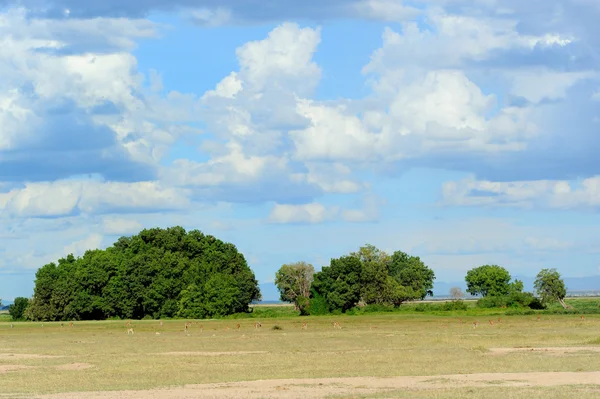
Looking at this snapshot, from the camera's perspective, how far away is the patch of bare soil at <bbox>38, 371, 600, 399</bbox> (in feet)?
114

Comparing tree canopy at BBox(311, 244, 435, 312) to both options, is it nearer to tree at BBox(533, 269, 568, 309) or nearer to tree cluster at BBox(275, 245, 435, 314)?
tree cluster at BBox(275, 245, 435, 314)

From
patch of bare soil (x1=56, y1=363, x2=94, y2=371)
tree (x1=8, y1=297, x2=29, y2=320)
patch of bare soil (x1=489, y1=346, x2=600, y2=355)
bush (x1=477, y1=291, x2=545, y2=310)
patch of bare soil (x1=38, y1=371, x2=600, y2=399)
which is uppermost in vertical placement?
tree (x1=8, y1=297, x2=29, y2=320)

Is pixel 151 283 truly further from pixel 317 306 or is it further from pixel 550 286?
pixel 550 286

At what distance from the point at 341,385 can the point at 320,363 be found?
11069mm

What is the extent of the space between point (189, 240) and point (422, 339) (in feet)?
257

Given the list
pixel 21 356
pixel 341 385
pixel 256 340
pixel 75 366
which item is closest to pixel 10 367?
pixel 75 366

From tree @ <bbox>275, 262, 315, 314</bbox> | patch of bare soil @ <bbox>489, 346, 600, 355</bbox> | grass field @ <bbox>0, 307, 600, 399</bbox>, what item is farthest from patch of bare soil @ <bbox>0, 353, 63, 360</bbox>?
tree @ <bbox>275, 262, 315, 314</bbox>

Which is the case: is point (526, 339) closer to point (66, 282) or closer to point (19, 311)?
point (66, 282)

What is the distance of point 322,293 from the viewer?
5310 inches

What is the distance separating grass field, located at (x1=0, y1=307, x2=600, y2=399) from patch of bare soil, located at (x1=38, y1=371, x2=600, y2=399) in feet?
0.17

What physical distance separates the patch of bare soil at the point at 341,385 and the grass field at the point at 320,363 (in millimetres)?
53

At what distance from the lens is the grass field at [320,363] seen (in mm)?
36094

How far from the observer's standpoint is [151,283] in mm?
134750

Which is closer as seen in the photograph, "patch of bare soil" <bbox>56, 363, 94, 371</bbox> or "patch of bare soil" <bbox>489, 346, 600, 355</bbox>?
"patch of bare soil" <bbox>56, 363, 94, 371</bbox>
